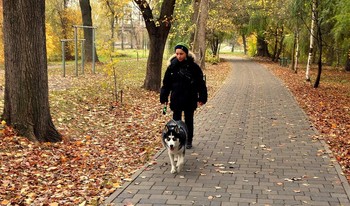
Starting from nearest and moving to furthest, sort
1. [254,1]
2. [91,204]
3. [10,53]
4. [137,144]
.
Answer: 1. [91,204]
2. [10,53]
3. [137,144]
4. [254,1]

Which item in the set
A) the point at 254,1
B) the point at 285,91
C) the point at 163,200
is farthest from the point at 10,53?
the point at 254,1

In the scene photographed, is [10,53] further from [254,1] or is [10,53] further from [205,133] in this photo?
[254,1]

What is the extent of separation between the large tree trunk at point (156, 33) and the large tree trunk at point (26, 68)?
301 inches

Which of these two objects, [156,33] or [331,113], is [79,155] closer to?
[331,113]

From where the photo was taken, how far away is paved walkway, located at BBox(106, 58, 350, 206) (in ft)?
16.6

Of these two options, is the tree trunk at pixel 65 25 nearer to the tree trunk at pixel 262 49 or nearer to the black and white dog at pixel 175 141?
the tree trunk at pixel 262 49

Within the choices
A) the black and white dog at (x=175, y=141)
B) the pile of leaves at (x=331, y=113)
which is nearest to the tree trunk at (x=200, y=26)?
the pile of leaves at (x=331, y=113)

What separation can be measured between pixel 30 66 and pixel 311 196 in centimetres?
521

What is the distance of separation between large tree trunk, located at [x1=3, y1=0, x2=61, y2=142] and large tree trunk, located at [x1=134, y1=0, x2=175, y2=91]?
7.65 meters

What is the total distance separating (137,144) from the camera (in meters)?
8.25

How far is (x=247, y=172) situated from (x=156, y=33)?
9688mm

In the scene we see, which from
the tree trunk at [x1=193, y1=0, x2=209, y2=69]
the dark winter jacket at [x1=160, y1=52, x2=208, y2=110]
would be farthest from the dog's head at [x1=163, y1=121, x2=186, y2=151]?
the tree trunk at [x1=193, y1=0, x2=209, y2=69]

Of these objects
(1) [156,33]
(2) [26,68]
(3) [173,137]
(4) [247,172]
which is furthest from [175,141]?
(1) [156,33]

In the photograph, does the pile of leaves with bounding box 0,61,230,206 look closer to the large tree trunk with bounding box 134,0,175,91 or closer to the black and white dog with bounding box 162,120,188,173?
the black and white dog with bounding box 162,120,188,173
